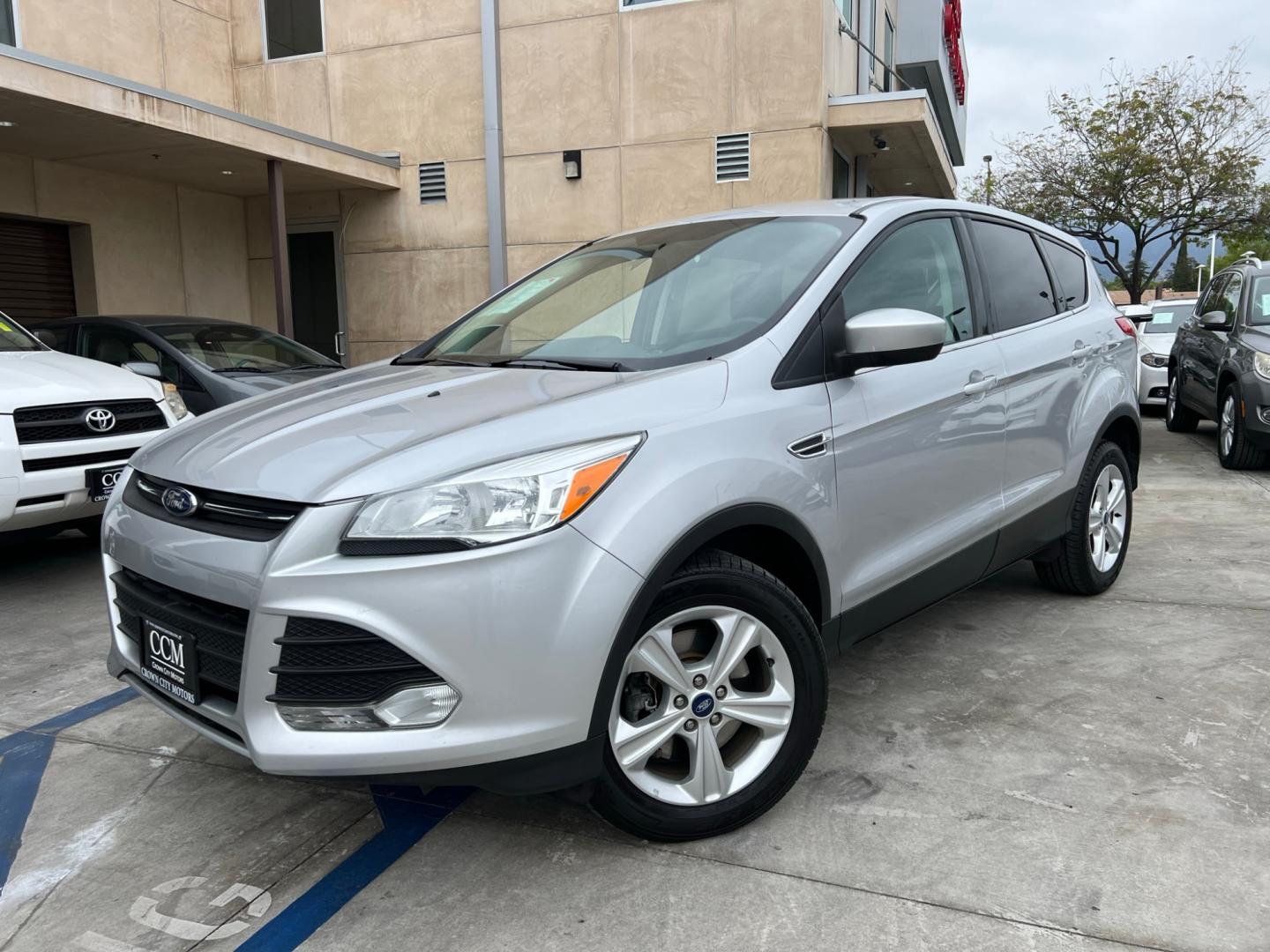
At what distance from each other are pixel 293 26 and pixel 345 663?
13685mm

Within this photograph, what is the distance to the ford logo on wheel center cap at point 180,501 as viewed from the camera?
2.37 meters

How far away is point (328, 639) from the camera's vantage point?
2.06 metres

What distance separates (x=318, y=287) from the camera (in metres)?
13.8

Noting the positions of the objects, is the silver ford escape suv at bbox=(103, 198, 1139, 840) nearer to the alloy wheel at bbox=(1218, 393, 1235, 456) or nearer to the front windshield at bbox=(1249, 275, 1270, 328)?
the alloy wheel at bbox=(1218, 393, 1235, 456)

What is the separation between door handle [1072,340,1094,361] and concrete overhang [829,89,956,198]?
251 inches

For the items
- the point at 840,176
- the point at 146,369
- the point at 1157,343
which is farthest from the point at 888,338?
the point at 1157,343

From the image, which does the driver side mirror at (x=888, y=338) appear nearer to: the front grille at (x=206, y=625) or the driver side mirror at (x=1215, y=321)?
the front grille at (x=206, y=625)

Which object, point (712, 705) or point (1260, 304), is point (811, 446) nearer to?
point (712, 705)

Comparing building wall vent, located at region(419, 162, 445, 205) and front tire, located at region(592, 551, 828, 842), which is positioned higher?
building wall vent, located at region(419, 162, 445, 205)

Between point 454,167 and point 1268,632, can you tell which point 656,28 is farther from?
point 1268,632

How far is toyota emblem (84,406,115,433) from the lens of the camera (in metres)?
4.96

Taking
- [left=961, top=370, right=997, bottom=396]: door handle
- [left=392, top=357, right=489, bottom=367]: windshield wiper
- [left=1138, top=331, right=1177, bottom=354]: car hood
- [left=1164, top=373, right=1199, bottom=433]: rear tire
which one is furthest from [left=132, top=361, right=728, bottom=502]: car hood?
[left=1138, top=331, right=1177, bottom=354]: car hood

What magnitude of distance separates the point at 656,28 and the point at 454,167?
3.08 meters

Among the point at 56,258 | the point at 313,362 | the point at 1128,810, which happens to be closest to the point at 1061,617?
the point at 1128,810
